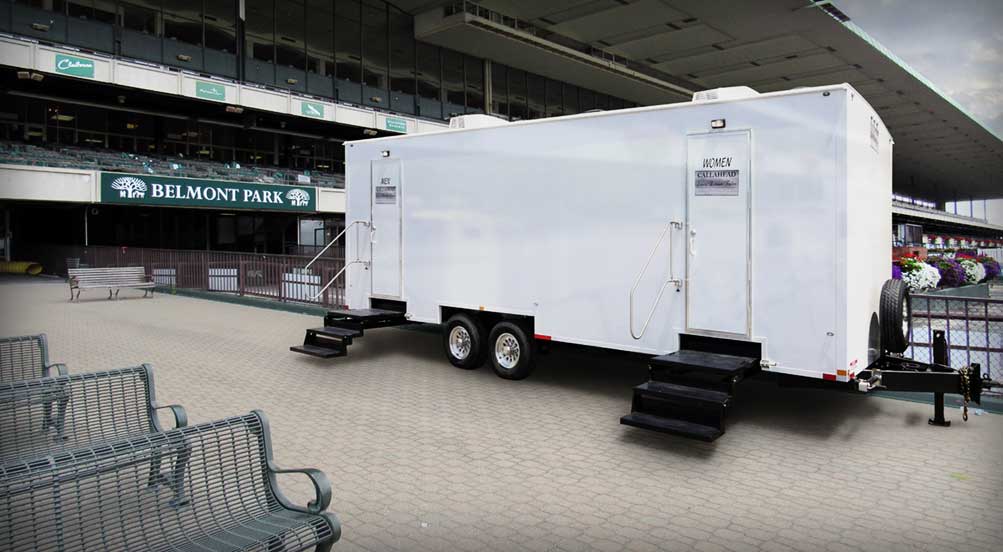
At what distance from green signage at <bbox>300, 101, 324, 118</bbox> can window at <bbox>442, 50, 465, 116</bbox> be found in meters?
9.32

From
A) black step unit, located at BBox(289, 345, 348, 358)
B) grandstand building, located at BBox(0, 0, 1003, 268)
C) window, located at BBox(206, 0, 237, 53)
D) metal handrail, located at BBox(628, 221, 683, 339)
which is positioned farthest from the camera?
window, located at BBox(206, 0, 237, 53)

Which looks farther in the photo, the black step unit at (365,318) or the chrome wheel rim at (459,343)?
the black step unit at (365,318)

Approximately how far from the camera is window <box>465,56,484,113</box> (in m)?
46.8

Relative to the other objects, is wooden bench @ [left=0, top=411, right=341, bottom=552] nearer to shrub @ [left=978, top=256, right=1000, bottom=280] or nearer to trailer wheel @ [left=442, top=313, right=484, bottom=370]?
trailer wheel @ [left=442, top=313, right=484, bottom=370]

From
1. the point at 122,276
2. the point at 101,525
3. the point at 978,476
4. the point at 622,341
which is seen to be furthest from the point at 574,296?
the point at 122,276

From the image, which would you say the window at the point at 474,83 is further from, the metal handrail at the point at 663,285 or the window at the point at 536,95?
the metal handrail at the point at 663,285

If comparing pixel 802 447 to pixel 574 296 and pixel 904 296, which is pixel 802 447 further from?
pixel 574 296

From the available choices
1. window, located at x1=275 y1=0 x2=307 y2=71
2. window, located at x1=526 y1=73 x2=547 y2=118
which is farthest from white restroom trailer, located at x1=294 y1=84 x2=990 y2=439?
window, located at x1=526 y1=73 x2=547 y2=118

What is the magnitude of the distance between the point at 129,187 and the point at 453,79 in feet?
75.9

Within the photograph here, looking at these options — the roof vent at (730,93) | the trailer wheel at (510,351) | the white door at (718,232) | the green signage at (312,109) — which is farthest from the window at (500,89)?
the white door at (718,232)

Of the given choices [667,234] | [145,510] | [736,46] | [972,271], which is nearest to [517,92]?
[736,46]

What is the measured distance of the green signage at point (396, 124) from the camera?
42.9 metres

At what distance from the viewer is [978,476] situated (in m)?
5.52

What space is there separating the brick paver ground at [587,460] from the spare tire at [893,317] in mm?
819
